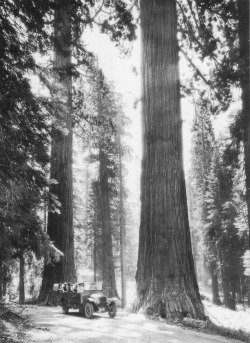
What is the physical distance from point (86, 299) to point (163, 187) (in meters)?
3.32

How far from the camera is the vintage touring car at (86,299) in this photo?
8.13 meters

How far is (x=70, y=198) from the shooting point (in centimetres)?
1199

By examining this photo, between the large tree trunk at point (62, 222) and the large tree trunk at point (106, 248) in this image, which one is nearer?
the large tree trunk at point (62, 222)

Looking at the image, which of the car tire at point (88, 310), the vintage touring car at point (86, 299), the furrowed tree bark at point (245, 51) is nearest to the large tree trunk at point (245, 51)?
the furrowed tree bark at point (245, 51)

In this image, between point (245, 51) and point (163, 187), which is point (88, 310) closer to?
point (163, 187)

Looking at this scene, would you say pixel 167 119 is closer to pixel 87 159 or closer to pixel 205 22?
pixel 205 22

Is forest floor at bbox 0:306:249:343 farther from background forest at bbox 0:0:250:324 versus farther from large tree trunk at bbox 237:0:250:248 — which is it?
large tree trunk at bbox 237:0:250:248

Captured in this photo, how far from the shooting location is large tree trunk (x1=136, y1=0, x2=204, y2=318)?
6.62m

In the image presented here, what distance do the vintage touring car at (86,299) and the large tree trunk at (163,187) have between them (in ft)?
5.60

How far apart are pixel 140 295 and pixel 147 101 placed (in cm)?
390

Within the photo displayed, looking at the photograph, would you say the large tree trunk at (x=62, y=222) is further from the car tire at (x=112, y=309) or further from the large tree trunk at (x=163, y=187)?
the large tree trunk at (x=163, y=187)

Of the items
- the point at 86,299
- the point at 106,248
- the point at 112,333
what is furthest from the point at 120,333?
the point at 106,248

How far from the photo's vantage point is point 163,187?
710 cm

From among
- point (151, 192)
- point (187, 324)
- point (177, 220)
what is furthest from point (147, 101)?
point (187, 324)
